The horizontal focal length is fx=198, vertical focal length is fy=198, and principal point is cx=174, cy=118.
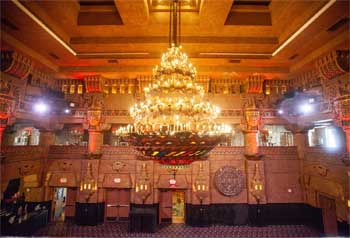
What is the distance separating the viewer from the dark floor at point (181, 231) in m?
7.46

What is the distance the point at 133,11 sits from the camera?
4617mm

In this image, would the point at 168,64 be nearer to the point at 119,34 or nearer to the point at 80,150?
the point at 119,34

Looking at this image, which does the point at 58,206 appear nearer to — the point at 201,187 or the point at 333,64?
the point at 201,187

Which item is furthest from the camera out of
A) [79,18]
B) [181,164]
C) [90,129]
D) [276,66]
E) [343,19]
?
[90,129]

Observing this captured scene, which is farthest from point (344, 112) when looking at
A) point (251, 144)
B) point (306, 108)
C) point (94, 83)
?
point (94, 83)

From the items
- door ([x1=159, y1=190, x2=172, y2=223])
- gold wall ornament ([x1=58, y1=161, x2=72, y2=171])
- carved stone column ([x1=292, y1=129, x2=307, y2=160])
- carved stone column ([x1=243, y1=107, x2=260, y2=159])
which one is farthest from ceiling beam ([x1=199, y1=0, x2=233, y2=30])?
gold wall ornament ([x1=58, y1=161, x2=72, y2=171])

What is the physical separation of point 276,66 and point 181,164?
654cm

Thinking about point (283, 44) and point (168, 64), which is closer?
point (168, 64)

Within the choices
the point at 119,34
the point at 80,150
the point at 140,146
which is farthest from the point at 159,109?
the point at 80,150

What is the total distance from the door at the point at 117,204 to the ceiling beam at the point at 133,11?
6941 mm

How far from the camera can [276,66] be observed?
7.67 m

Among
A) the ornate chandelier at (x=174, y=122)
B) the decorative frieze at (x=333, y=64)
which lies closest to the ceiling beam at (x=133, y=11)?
the ornate chandelier at (x=174, y=122)

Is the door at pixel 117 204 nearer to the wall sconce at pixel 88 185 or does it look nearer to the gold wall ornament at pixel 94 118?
the wall sconce at pixel 88 185

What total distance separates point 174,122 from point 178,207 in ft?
24.7
